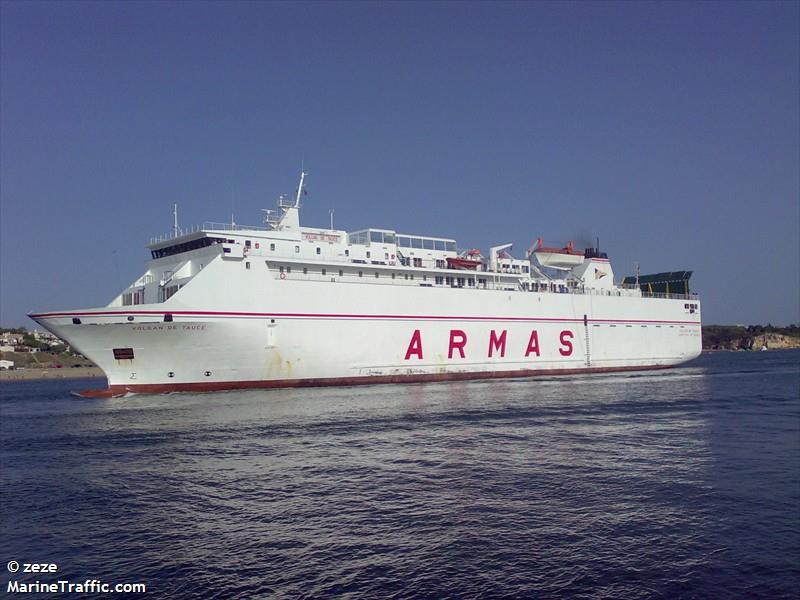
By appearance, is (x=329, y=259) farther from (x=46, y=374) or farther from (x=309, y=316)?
(x=46, y=374)

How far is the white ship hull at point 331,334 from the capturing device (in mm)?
25953

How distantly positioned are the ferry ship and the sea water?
21.1ft

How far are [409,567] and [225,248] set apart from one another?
74.8 ft

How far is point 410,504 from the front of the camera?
391 inches

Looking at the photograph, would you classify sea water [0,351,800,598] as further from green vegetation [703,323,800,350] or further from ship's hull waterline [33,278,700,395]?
green vegetation [703,323,800,350]

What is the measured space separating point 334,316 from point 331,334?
0.94 m

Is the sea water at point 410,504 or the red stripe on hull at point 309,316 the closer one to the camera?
the sea water at point 410,504

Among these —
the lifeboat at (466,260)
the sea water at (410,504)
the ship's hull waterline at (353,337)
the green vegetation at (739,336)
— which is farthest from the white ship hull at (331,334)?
the green vegetation at (739,336)

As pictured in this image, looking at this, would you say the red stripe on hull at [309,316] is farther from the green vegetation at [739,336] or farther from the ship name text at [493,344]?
the green vegetation at [739,336]

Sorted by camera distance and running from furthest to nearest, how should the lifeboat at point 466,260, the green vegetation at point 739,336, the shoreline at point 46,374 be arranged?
1. the green vegetation at point 739,336
2. the shoreline at point 46,374
3. the lifeboat at point 466,260

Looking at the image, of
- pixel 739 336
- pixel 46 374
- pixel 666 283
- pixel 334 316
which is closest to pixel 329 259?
pixel 334 316

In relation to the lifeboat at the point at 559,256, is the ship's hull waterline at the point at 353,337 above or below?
below

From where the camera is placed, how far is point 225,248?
2772cm

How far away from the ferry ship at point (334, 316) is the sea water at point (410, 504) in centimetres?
644
